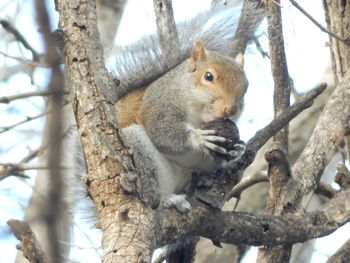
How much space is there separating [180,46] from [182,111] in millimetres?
515

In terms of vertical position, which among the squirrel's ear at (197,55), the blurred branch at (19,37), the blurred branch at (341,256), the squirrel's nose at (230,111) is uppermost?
the blurred branch at (19,37)

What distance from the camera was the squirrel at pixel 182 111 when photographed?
2.55 m

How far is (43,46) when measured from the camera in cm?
51

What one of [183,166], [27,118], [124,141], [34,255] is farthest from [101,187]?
[27,118]

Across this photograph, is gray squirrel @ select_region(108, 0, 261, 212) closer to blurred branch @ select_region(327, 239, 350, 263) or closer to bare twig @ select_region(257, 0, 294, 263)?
bare twig @ select_region(257, 0, 294, 263)

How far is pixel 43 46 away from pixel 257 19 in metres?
2.59

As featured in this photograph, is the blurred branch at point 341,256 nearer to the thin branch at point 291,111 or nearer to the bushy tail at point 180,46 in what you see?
the thin branch at point 291,111

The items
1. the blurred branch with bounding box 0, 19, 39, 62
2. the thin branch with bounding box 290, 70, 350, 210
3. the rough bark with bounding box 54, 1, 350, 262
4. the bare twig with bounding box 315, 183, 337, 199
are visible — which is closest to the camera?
the rough bark with bounding box 54, 1, 350, 262

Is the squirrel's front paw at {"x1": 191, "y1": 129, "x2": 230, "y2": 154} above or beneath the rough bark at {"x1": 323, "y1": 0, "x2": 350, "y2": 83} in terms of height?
beneath

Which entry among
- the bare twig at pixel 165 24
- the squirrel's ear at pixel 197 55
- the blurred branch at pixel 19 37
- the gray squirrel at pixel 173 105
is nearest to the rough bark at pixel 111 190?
the gray squirrel at pixel 173 105

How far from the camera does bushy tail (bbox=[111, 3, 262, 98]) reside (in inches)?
113

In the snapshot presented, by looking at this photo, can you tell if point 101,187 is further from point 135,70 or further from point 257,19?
point 257,19

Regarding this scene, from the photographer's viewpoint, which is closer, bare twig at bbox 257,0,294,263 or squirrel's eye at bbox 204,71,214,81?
bare twig at bbox 257,0,294,263

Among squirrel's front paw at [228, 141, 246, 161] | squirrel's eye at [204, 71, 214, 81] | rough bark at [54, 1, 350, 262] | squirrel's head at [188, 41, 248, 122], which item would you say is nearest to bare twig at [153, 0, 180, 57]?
squirrel's head at [188, 41, 248, 122]
